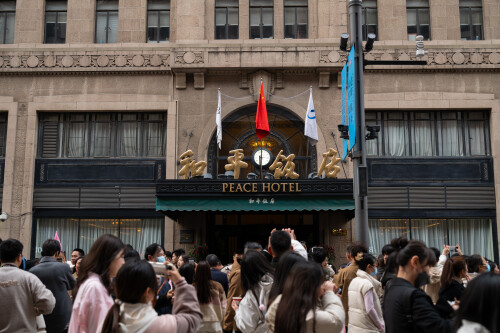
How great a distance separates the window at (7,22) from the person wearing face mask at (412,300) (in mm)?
20665

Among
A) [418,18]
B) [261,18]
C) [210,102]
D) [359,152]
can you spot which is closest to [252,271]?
[359,152]

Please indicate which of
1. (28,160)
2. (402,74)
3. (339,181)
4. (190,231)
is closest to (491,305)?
(339,181)

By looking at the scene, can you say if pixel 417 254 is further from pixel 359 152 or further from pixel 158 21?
pixel 158 21

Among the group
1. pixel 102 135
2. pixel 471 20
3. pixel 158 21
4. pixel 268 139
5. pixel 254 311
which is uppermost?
pixel 158 21

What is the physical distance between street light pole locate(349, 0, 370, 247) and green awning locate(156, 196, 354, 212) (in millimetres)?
4111

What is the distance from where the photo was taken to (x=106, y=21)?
21.4m

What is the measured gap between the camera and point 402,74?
2039 centimetres

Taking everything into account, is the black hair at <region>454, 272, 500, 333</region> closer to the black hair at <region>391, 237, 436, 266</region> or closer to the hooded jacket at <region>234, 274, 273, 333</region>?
the black hair at <region>391, 237, 436, 266</region>

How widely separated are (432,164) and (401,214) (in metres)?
2.21

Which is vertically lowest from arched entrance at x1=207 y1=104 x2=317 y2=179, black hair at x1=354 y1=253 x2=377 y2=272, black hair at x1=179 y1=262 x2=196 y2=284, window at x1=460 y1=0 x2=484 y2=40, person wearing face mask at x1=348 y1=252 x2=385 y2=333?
person wearing face mask at x1=348 y1=252 x2=385 y2=333

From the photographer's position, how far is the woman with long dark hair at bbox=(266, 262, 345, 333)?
4051 mm

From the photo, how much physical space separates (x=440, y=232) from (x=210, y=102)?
32.0 feet

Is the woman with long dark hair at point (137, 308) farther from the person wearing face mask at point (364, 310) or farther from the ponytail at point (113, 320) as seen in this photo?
the person wearing face mask at point (364, 310)

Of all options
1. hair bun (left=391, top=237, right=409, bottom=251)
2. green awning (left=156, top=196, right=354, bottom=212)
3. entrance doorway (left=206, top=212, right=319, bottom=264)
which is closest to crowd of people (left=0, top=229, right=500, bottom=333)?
hair bun (left=391, top=237, right=409, bottom=251)
